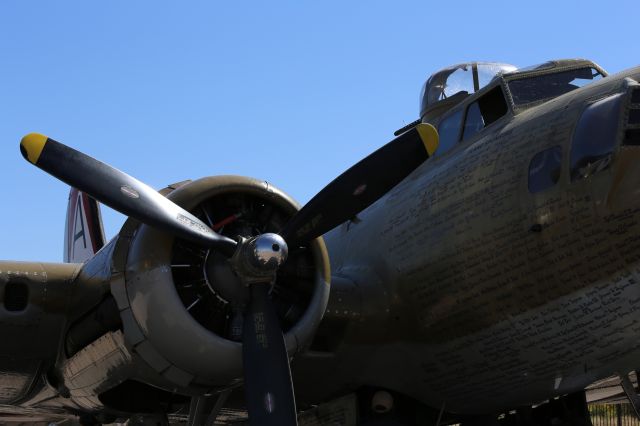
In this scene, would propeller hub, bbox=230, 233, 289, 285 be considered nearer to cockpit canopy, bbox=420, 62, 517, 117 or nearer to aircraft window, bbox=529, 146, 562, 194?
aircraft window, bbox=529, 146, 562, 194

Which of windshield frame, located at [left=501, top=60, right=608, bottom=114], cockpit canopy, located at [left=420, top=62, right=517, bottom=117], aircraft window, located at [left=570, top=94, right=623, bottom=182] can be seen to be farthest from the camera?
cockpit canopy, located at [left=420, top=62, right=517, bottom=117]

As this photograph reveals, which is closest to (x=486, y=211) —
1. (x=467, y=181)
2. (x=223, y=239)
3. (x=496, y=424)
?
(x=467, y=181)

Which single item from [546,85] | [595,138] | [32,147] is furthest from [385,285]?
[32,147]

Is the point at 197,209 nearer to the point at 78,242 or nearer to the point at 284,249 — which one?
the point at 284,249

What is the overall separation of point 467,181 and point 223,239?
2.41 metres

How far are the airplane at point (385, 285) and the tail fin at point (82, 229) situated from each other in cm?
658

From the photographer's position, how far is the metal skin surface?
6965 mm

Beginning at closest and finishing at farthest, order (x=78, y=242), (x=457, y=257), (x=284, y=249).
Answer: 1. (x=284, y=249)
2. (x=457, y=257)
3. (x=78, y=242)

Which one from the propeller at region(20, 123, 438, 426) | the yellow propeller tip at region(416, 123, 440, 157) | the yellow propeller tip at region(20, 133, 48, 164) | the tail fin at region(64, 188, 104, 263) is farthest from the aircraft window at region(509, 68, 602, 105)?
the tail fin at region(64, 188, 104, 263)

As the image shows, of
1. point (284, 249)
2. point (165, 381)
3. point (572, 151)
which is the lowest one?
point (165, 381)

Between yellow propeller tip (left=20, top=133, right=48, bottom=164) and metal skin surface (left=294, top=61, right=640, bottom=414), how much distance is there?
3.17 metres

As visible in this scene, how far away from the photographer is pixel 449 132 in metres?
9.23

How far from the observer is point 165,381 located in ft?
24.2

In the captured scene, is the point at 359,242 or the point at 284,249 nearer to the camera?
the point at 284,249
